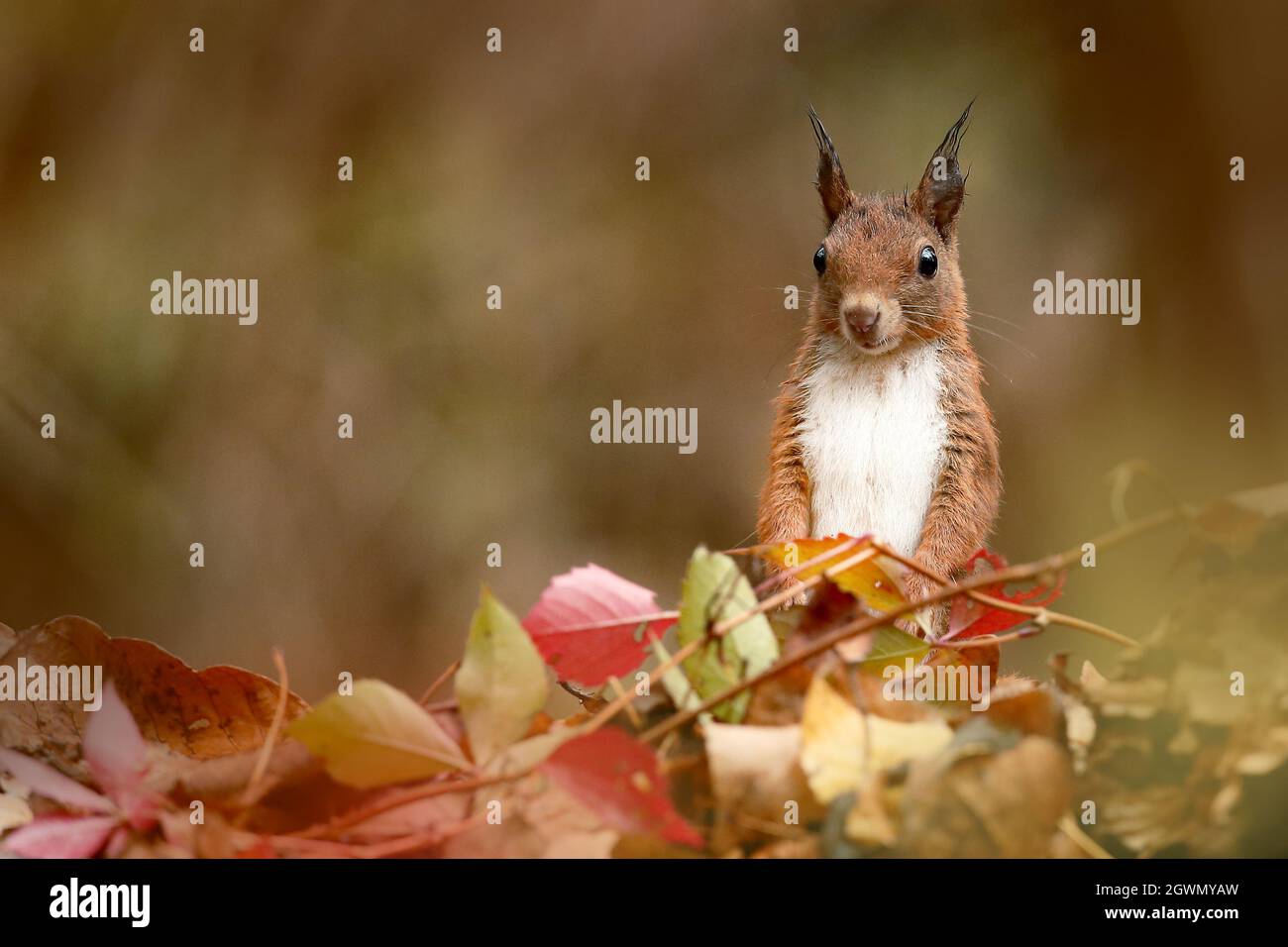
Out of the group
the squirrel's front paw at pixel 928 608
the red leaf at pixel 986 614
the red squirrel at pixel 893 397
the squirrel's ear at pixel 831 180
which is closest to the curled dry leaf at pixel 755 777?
the red leaf at pixel 986 614

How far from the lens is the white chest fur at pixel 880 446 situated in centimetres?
78

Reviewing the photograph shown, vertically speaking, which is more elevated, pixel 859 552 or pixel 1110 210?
pixel 1110 210

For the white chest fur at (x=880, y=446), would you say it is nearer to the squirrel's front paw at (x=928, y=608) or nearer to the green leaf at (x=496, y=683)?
the squirrel's front paw at (x=928, y=608)

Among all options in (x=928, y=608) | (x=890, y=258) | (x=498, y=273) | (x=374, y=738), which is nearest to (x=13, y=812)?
(x=374, y=738)

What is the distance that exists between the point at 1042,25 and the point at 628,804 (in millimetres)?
948

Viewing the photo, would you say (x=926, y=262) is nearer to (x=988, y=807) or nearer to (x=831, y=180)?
(x=831, y=180)

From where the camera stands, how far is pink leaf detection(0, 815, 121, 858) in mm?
378

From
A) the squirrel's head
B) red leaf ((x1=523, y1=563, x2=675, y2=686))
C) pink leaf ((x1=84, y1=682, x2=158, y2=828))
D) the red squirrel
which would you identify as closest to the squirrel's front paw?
the red squirrel

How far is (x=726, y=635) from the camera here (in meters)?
0.40

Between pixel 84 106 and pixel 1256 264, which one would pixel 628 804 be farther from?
pixel 84 106

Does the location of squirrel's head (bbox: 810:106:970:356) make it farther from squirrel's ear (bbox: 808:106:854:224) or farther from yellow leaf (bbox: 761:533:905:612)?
yellow leaf (bbox: 761:533:905:612)

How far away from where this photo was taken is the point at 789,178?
127 centimetres

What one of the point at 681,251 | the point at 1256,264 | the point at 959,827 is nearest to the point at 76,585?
the point at 681,251

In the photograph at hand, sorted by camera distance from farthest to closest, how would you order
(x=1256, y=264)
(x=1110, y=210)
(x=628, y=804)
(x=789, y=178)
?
1. (x=789, y=178)
2. (x=1110, y=210)
3. (x=1256, y=264)
4. (x=628, y=804)
